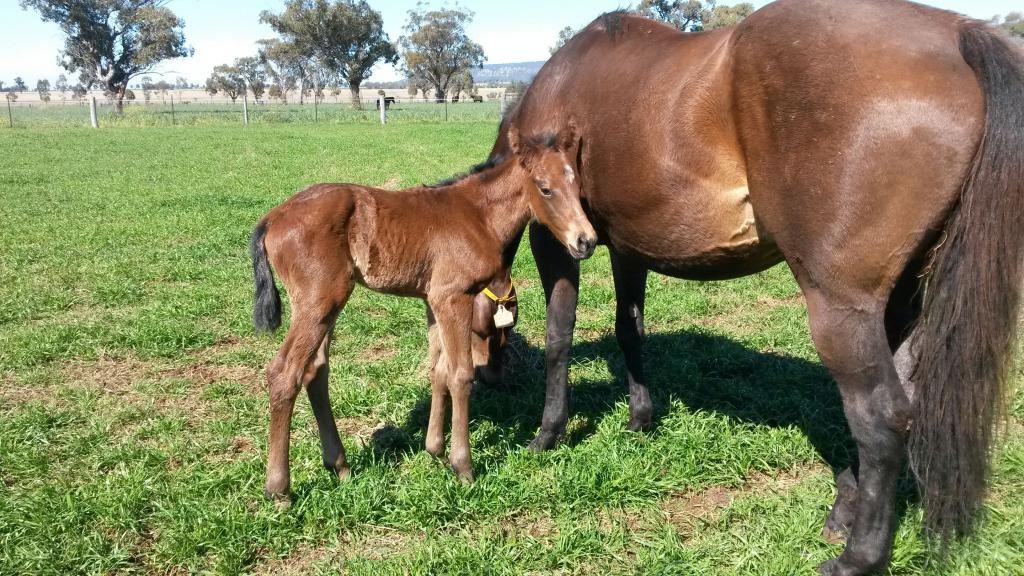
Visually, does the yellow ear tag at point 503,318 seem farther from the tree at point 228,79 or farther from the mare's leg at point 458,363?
the tree at point 228,79

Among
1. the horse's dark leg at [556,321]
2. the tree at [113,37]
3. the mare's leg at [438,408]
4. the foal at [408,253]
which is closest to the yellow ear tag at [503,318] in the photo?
the horse's dark leg at [556,321]

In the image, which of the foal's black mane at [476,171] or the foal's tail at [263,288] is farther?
the foal's black mane at [476,171]

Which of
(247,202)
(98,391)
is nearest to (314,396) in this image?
(98,391)

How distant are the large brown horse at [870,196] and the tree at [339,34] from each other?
53733 mm

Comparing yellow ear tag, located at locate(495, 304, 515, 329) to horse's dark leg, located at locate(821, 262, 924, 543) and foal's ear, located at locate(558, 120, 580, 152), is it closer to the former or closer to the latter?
foal's ear, located at locate(558, 120, 580, 152)

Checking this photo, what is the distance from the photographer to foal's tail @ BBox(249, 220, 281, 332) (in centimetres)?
317

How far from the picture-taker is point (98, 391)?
443 centimetres

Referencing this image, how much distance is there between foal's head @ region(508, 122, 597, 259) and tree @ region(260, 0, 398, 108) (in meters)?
53.0

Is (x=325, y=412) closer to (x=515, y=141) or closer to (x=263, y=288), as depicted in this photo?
(x=263, y=288)

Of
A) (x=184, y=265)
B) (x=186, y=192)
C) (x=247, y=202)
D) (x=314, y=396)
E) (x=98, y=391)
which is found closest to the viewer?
(x=314, y=396)

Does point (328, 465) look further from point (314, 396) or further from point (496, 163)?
point (496, 163)

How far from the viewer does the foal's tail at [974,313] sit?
7.27ft

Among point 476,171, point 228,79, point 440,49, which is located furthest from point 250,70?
point 476,171

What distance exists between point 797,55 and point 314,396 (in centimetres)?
262
